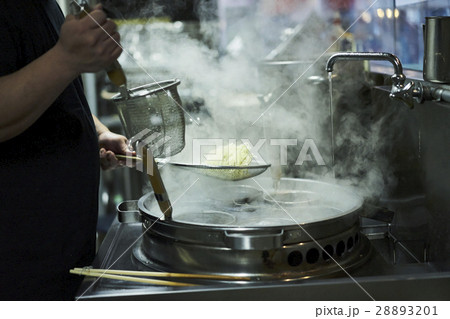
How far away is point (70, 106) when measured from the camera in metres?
1.56

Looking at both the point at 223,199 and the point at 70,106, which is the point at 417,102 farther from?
the point at 70,106

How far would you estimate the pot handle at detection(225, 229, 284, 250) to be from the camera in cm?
124

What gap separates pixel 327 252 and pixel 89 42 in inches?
30.7

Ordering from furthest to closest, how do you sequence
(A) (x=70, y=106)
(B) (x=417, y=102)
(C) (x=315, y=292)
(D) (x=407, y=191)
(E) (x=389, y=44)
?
(E) (x=389, y=44), (D) (x=407, y=191), (B) (x=417, y=102), (A) (x=70, y=106), (C) (x=315, y=292)

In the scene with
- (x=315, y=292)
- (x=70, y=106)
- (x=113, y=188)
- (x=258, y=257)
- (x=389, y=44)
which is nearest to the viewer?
(x=315, y=292)

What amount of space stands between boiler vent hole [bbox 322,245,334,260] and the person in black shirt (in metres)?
0.72

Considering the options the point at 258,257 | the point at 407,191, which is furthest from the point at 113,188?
the point at 258,257

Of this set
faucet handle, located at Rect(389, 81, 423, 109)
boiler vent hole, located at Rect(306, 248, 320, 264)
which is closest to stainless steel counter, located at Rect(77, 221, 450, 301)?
boiler vent hole, located at Rect(306, 248, 320, 264)

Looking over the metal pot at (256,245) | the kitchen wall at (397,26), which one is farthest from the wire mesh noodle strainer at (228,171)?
the kitchen wall at (397,26)

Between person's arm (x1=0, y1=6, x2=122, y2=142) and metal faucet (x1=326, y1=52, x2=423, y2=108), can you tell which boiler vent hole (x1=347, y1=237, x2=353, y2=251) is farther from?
person's arm (x1=0, y1=6, x2=122, y2=142)

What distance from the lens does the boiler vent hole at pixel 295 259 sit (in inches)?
51.6

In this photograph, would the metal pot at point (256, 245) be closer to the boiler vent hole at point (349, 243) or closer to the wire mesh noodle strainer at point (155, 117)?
the boiler vent hole at point (349, 243)

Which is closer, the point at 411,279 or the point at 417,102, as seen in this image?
the point at 411,279
